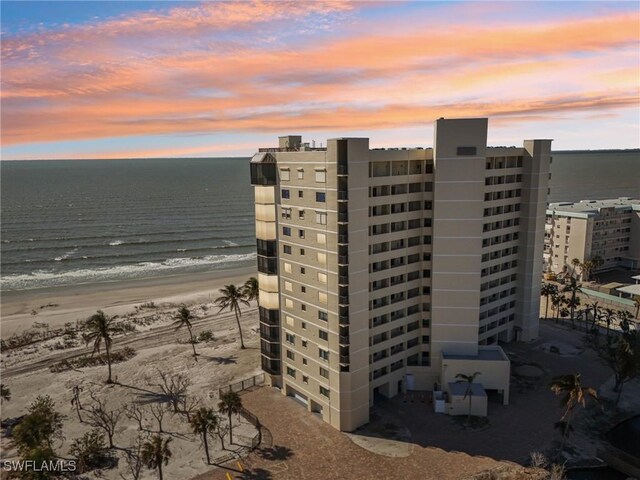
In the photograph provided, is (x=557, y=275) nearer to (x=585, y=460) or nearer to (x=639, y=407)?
(x=639, y=407)

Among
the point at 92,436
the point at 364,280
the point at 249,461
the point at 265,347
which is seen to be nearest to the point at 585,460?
the point at 364,280

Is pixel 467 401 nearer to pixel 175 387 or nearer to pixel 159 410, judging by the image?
pixel 159 410

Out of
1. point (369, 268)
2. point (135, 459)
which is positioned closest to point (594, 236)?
point (369, 268)

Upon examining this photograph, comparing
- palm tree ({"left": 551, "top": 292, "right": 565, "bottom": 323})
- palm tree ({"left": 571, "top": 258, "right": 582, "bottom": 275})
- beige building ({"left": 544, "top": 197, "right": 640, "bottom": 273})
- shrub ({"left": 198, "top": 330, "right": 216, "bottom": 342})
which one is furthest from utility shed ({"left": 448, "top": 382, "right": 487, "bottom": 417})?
beige building ({"left": 544, "top": 197, "right": 640, "bottom": 273})

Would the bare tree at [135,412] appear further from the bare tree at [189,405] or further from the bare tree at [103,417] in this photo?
the bare tree at [189,405]

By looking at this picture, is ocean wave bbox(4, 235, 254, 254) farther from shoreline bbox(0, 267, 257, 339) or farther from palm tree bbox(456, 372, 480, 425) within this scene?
palm tree bbox(456, 372, 480, 425)

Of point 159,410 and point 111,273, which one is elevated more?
point 159,410
